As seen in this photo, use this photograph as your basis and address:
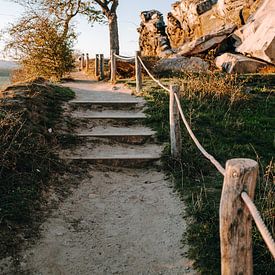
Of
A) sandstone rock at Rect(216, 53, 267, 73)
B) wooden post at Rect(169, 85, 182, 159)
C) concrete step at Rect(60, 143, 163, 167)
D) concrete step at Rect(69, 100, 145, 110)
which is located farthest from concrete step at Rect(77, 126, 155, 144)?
sandstone rock at Rect(216, 53, 267, 73)

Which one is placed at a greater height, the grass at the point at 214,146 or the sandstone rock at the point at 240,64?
the sandstone rock at the point at 240,64

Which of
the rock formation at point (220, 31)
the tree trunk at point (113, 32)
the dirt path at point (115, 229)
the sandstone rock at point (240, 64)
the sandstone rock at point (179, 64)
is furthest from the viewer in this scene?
the tree trunk at point (113, 32)

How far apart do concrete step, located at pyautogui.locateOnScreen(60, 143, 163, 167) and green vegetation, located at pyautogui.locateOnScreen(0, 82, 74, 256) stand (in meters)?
0.43

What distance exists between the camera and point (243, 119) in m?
8.03

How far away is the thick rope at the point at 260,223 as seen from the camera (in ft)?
6.25

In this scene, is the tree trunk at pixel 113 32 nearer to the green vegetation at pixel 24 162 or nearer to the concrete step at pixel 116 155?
the green vegetation at pixel 24 162

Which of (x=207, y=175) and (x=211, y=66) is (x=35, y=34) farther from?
(x=207, y=175)

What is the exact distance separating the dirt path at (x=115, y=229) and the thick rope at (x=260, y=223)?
6.03 feet

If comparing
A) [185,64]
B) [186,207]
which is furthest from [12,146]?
[185,64]

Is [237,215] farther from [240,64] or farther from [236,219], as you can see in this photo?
[240,64]

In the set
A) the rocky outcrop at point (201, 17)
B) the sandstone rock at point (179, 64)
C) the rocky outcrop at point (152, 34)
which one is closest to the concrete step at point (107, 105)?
the sandstone rock at point (179, 64)

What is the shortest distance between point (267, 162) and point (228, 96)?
2920mm

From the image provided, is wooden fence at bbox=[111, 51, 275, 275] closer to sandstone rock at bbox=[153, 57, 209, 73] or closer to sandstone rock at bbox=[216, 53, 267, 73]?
sandstone rock at bbox=[216, 53, 267, 73]

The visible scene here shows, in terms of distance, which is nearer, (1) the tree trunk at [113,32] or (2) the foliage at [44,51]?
(2) the foliage at [44,51]
